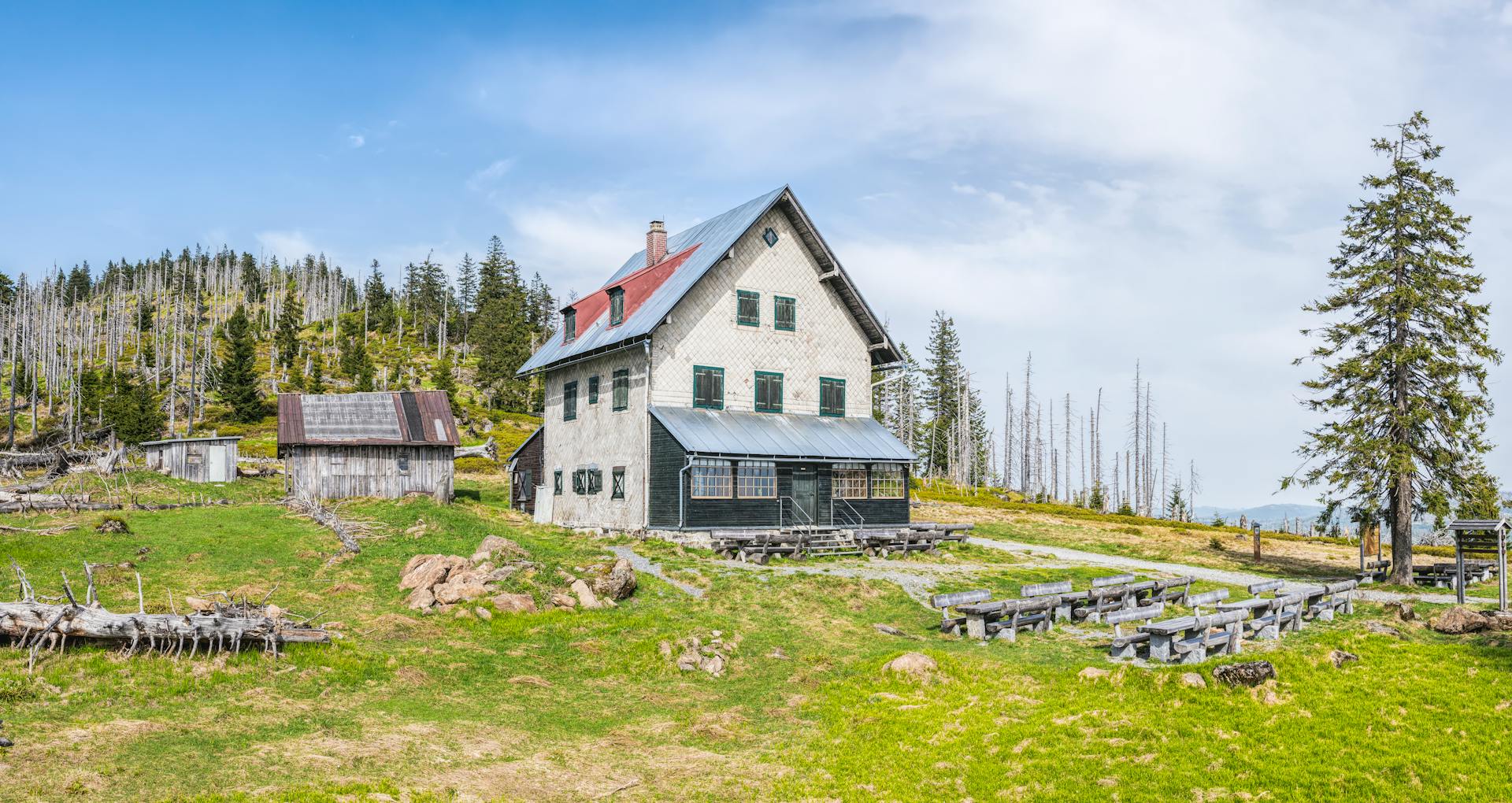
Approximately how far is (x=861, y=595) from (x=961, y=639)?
4606mm

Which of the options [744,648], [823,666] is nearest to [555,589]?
[744,648]

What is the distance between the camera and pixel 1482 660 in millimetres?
14508

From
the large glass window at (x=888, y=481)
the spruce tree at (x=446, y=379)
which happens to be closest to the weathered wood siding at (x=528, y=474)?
the large glass window at (x=888, y=481)

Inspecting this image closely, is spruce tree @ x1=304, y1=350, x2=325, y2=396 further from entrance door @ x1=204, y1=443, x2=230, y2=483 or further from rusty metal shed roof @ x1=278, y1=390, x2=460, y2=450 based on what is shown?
rusty metal shed roof @ x1=278, y1=390, x2=460, y2=450

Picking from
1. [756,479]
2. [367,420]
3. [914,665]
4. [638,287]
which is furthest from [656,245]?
[914,665]

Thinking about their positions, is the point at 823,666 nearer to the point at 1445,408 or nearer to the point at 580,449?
the point at 580,449

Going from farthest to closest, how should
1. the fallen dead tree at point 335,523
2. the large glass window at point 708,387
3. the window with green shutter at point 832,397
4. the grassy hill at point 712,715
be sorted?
the window with green shutter at point 832,397
the large glass window at point 708,387
the fallen dead tree at point 335,523
the grassy hill at point 712,715

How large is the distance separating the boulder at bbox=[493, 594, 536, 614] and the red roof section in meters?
17.7

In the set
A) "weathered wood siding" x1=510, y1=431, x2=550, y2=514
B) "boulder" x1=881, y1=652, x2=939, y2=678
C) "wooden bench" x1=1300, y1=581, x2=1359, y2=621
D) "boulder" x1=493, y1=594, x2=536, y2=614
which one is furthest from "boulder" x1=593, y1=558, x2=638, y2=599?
"weathered wood siding" x1=510, y1=431, x2=550, y2=514

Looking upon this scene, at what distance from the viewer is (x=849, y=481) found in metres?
36.8

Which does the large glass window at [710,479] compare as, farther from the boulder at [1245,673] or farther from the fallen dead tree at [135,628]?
the boulder at [1245,673]

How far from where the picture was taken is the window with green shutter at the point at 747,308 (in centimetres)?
3697

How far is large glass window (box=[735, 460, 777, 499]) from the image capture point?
112 feet

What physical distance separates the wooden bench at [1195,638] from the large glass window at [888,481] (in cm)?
2029
